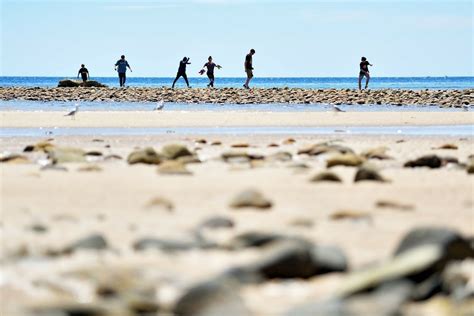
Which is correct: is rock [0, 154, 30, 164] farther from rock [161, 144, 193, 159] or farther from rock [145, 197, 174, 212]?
rock [145, 197, 174, 212]

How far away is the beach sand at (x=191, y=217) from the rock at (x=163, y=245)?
40mm

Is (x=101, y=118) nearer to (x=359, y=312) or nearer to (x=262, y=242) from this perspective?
(x=262, y=242)

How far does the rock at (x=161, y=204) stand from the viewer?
594 cm

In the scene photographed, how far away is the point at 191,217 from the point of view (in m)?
5.66

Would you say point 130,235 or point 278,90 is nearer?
point 130,235

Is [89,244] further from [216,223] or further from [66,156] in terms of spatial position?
[66,156]

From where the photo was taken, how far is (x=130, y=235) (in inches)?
200

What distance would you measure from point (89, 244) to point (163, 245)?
13.5 inches

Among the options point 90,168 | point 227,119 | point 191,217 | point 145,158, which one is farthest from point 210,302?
point 227,119

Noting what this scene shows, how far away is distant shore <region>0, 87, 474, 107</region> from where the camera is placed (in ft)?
82.3

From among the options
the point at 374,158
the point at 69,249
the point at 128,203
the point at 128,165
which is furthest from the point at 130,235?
the point at 374,158

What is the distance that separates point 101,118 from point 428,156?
33.4ft
